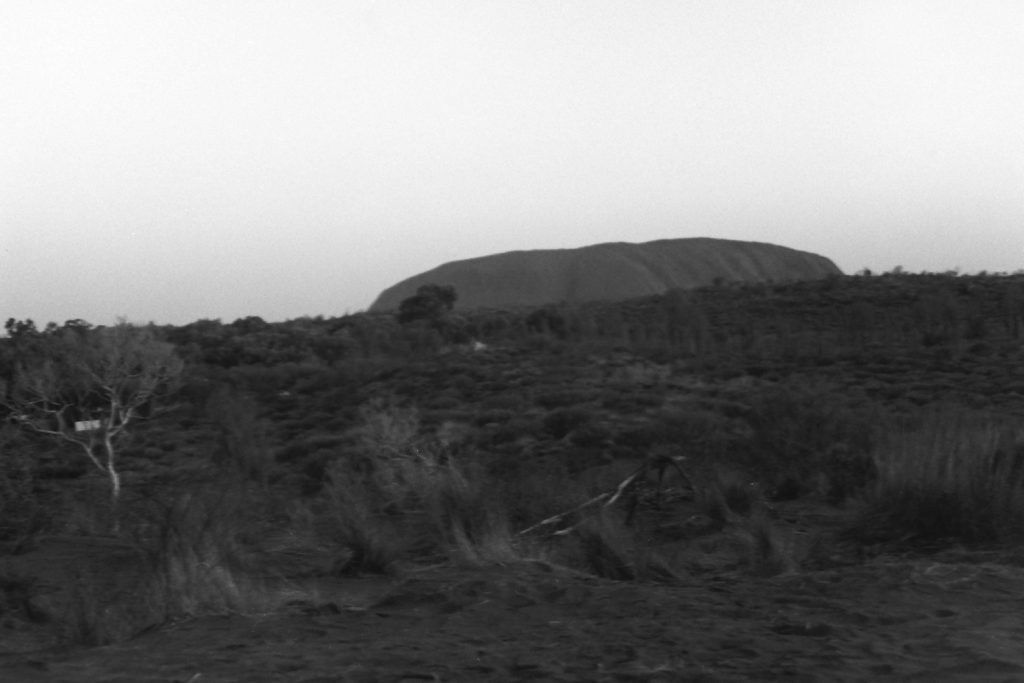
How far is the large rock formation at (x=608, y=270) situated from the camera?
103m

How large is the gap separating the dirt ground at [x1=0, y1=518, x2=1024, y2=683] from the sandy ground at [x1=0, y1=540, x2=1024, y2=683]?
0.02 meters

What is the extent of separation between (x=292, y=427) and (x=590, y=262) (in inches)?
3376

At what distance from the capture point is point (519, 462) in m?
17.4

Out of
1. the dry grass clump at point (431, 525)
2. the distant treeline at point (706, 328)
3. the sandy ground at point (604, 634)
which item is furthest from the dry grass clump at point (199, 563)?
the distant treeline at point (706, 328)

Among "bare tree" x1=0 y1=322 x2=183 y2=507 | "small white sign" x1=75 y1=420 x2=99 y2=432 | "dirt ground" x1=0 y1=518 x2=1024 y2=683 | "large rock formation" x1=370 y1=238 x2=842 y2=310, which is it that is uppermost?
"large rock formation" x1=370 y1=238 x2=842 y2=310

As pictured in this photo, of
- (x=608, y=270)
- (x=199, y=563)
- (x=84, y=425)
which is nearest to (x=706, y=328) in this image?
(x=84, y=425)

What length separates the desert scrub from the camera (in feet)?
29.5

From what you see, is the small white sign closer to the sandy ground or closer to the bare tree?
the bare tree

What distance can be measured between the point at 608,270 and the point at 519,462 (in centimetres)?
9004

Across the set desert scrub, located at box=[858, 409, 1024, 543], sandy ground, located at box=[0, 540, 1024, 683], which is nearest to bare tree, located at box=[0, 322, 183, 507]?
sandy ground, located at box=[0, 540, 1024, 683]

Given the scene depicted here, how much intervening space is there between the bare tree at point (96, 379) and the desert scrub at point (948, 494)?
1370 cm

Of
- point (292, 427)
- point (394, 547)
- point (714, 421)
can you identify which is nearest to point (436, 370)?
point (292, 427)

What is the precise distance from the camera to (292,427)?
2584 cm

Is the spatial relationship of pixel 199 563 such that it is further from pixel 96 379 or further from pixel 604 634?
pixel 96 379
